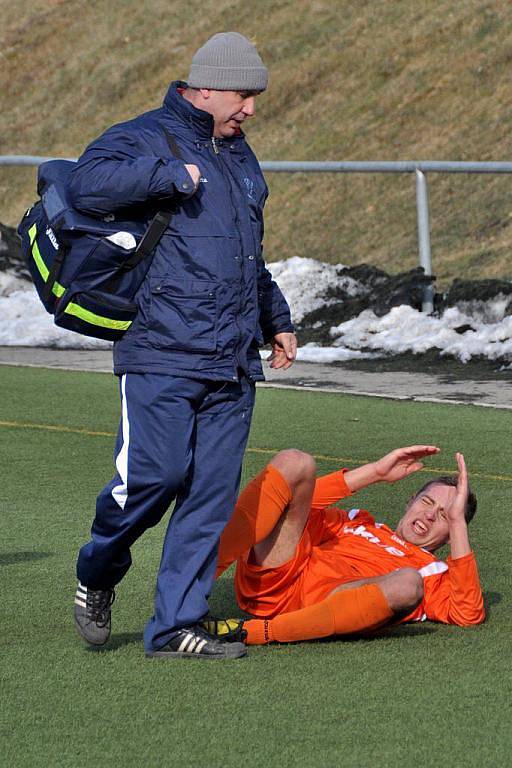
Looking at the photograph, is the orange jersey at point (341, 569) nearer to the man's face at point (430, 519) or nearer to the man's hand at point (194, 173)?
the man's face at point (430, 519)

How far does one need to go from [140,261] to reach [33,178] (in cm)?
3052

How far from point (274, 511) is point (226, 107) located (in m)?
1.30

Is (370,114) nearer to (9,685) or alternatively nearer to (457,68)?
(457,68)

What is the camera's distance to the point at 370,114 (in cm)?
2922

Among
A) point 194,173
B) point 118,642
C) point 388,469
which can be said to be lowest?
point 118,642

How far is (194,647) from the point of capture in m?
4.83

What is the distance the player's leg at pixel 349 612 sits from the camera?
4.99m

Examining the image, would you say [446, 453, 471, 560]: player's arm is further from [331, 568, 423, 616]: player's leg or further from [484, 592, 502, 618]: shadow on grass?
[484, 592, 502, 618]: shadow on grass

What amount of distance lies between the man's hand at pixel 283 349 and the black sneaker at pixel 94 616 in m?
0.99

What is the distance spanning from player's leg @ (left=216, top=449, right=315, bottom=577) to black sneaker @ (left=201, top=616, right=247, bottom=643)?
0.73ft

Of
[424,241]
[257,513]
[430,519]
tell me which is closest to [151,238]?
[257,513]

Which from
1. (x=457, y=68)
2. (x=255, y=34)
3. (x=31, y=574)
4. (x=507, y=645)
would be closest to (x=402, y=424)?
(x=31, y=574)

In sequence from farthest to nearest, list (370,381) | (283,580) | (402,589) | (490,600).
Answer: (370,381) → (490,600) → (283,580) → (402,589)

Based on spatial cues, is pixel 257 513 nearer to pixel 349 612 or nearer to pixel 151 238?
pixel 349 612
